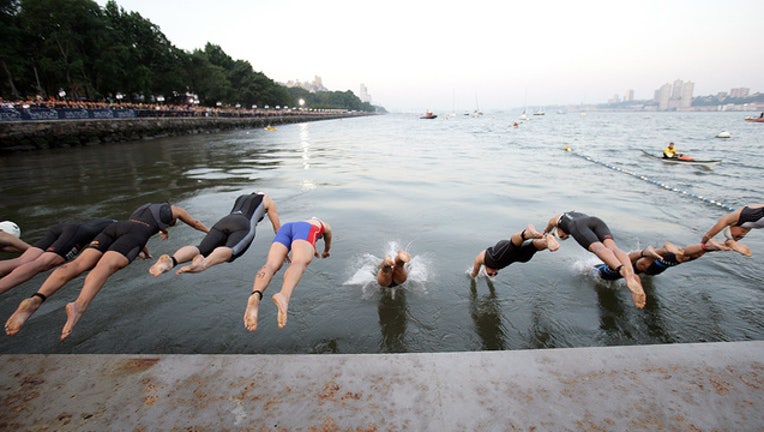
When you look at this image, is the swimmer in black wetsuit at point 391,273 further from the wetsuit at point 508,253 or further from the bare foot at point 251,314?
the bare foot at point 251,314

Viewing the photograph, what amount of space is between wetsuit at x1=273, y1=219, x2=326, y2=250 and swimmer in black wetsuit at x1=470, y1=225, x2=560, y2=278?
3034 millimetres

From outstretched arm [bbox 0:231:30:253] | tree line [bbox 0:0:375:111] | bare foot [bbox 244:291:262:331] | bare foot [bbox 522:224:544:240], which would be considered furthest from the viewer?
tree line [bbox 0:0:375:111]

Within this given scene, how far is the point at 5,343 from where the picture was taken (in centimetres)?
454

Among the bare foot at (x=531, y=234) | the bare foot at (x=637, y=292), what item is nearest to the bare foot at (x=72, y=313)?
the bare foot at (x=531, y=234)

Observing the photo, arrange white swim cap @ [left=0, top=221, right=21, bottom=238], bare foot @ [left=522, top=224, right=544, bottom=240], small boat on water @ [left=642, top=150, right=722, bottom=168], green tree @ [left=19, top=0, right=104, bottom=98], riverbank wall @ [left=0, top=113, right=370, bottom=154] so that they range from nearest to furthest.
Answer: bare foot @ [left=522, top=224, right=544, bottom=240] → white swim cap @ [left=0, top=221, right=21, bottom=238] → small boat on water @ [left=642, top=150, right=722, bottom=168] → riverbank wall @ [left=0, top=113, right=370, bottom=154] → green tree @ [left=19, top=0, right=104, bottom=98]

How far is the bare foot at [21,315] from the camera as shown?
348cm

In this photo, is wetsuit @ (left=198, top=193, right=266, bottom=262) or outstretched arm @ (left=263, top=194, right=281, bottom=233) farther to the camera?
outstretched arm @ (left=263, top=194, right=281, bottom=233)

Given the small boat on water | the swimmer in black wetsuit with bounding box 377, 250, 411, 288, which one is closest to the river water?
the swimmer in black wetsuit with bounding box 377, 250, 411, 288

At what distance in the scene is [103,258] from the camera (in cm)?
442

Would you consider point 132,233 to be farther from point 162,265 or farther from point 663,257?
point 663,257

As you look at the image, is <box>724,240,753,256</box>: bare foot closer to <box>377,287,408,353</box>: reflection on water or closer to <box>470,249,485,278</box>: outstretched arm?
<box>470,249,485,278</box>: outstretched arm

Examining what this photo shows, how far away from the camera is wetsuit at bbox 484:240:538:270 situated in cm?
541

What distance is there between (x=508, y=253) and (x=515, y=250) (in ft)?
0.42

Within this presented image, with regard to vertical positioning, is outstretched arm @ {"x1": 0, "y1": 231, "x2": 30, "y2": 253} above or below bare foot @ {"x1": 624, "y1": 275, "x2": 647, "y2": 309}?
above
